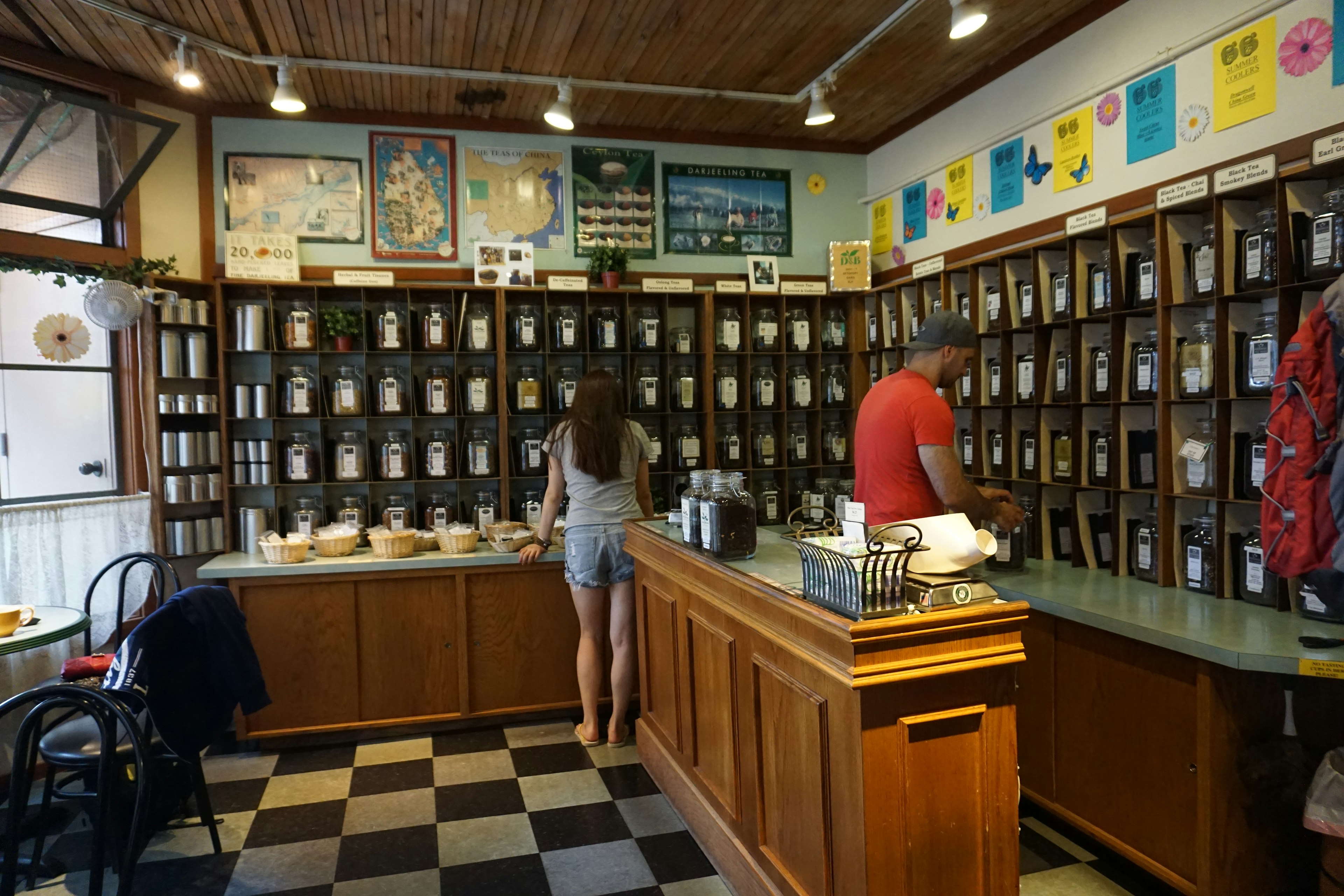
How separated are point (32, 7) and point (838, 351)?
405 cm

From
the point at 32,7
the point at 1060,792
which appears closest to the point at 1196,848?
the point at 1060,792

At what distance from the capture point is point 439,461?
462cm

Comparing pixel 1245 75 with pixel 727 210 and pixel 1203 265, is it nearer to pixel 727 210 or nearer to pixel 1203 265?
pixel 1203 265

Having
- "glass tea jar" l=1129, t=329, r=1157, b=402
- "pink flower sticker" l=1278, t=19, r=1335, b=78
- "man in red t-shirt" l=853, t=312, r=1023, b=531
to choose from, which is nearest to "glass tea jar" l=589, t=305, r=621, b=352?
"man in red t-shirt" l=853, t=312, r=1023, b=531

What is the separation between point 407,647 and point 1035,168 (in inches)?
146

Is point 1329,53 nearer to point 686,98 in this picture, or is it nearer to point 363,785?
point 686,98

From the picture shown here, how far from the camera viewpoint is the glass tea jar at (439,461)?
4.62 meters

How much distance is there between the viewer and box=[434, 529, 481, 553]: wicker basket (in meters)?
4.22

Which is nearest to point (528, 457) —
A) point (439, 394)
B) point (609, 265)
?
point (439, 394)

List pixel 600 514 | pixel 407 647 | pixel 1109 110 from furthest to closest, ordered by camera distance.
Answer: pixel 407 647, pixel 600 514, pixel 1109 110

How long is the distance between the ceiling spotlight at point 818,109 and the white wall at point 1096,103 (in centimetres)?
70

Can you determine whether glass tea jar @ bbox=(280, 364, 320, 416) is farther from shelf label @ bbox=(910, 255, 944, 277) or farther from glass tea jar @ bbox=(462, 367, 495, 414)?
shelf label @ bbox=(910, 255, 944, 277)

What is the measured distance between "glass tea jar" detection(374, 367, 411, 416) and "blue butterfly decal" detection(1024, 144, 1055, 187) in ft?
10.8

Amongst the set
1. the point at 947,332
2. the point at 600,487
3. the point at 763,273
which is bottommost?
the point at 600,487
